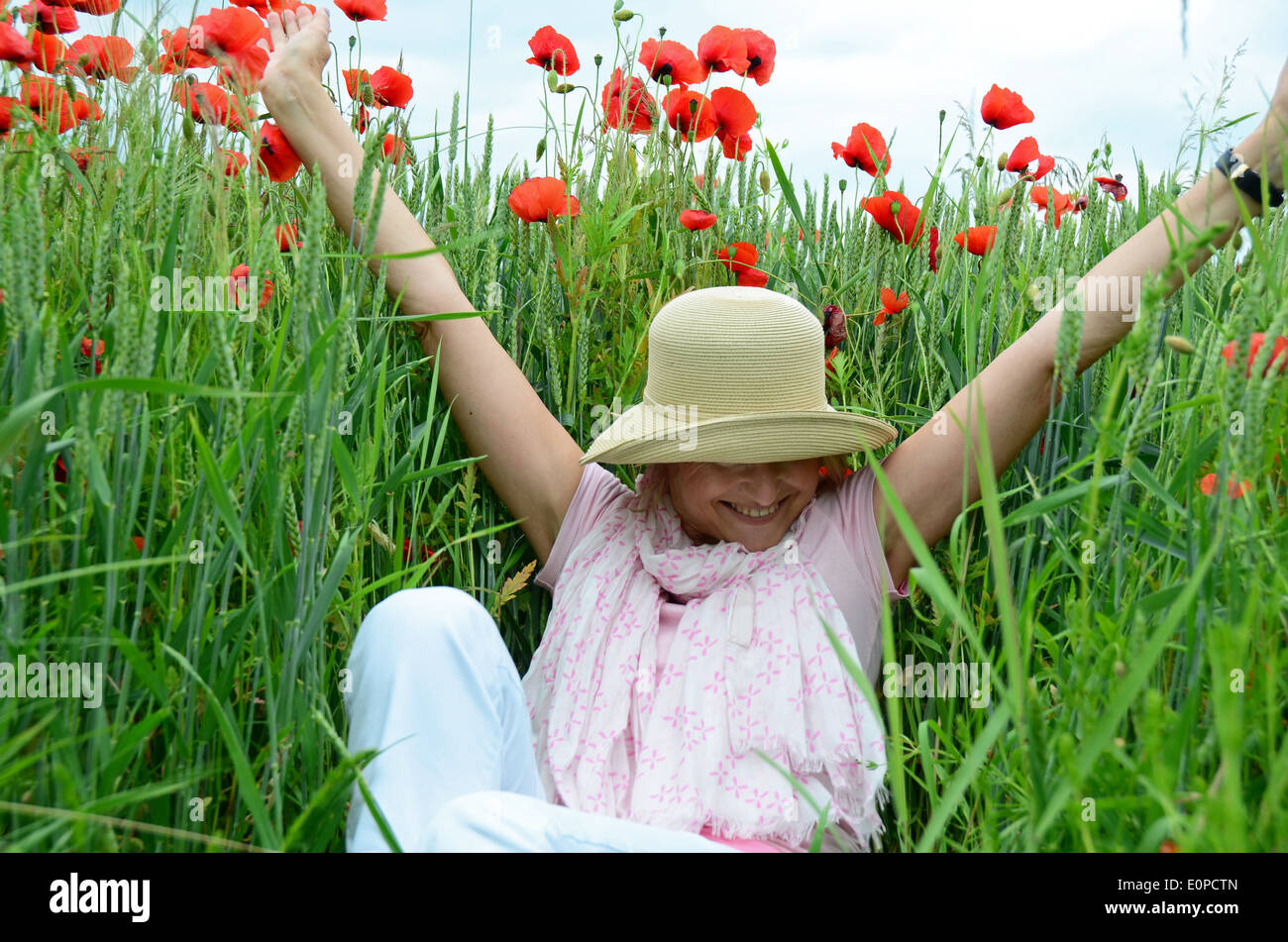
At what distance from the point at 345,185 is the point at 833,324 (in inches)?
35.8

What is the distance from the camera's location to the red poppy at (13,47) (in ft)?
5.83

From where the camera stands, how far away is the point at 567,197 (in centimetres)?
201

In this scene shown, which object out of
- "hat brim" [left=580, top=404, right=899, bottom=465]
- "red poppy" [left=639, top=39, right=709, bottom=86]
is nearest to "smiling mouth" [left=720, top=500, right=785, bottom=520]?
"hat brim" [left=580, top=404, right=899, bottom=465]

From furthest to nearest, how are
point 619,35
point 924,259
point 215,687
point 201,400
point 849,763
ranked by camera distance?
point 924,259 < point 619,35 < point 849,763 < point 201,400 < point 215,687

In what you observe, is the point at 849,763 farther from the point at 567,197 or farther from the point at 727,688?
the point at 567,197

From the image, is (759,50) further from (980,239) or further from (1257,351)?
(1257,351)

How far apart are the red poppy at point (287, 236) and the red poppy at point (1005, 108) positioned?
4.57ft

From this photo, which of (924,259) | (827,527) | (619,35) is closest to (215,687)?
(827,527)

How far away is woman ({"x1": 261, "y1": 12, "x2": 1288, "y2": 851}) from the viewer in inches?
54.4

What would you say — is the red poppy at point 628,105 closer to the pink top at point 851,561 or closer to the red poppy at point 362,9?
the red poppy at point 362,9

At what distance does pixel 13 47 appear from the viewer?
1.78 metres

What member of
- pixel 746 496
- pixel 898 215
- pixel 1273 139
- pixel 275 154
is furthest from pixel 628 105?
pixel 1273 139
